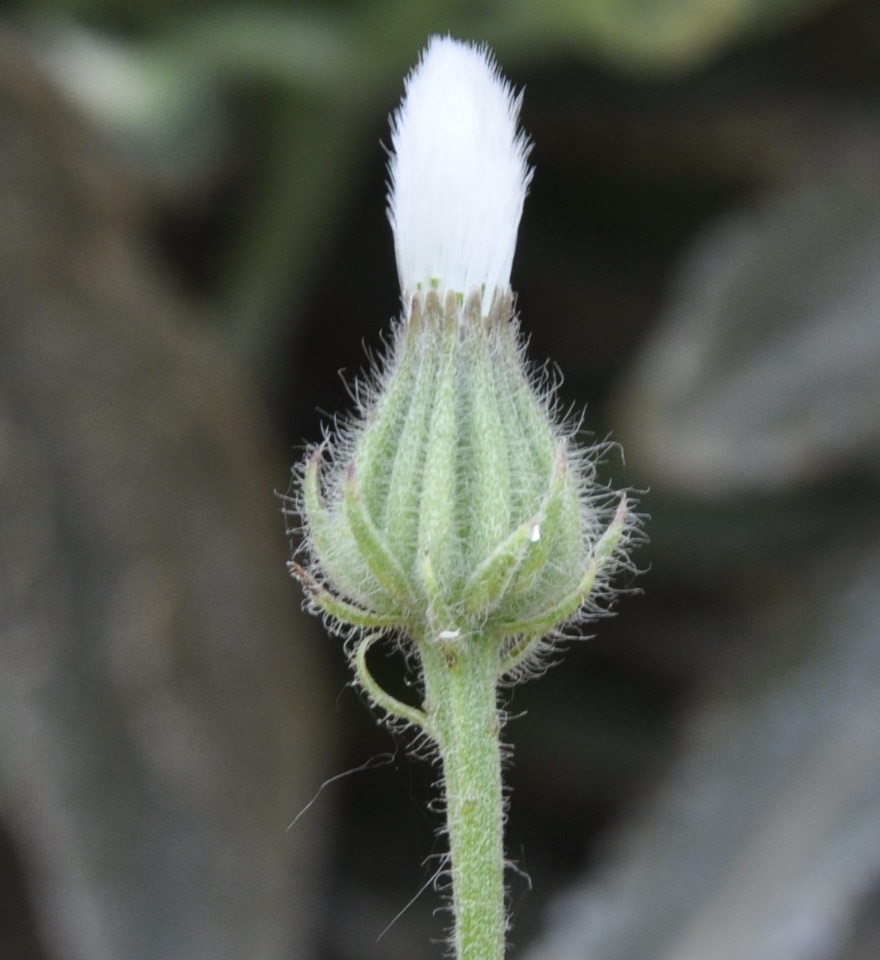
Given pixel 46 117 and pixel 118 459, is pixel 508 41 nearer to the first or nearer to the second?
pixel 46 117

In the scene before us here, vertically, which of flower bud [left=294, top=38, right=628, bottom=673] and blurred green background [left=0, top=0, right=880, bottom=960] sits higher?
blurred green background [left=0, top=0, right=880, bottom=960]

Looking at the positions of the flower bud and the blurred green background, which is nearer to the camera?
A: the flower bud

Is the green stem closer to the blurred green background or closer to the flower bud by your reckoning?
the flower bud

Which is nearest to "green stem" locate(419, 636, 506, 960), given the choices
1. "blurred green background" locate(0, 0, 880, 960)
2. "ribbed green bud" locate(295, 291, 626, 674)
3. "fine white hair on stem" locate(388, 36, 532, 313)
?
"ribbed green bud" locate(295, 291, 626, 674)

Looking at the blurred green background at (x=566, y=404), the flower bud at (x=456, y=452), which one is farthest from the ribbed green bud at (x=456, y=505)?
the blurred green background at (x=566, y=404)

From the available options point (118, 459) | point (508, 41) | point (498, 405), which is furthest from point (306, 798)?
point (498, 405)

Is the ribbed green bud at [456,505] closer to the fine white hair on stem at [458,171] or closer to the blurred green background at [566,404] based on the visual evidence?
the fine white hair on stem at [458,171]

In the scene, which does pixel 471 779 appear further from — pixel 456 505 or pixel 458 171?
pixel 458 171
